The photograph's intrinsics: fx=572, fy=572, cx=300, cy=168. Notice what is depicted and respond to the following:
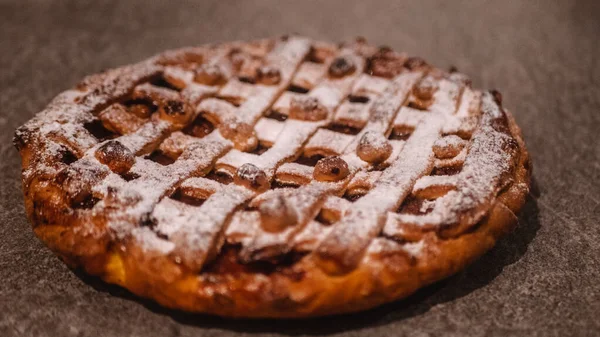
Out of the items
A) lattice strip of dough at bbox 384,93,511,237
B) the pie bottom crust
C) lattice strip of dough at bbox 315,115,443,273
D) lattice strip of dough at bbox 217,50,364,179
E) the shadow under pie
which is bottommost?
the shadow under pie

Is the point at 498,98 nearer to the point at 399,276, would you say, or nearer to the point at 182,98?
the point at 399,276

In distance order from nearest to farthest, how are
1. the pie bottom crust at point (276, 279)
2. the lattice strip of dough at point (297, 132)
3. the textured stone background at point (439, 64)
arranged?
the pie bottom crust at point (276, 279)
the textured stone background at point (439, 64)
the lattice strip of dough at point (297, 132)

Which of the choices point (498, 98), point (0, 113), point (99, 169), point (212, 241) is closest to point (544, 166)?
point (498, 98)

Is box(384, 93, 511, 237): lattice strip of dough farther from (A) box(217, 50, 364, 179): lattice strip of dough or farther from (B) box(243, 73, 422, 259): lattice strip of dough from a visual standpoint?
(A) box(217, 50, 364, 179): lattice strip of dough

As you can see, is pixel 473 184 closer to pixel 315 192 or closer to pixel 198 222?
pixel 315 192

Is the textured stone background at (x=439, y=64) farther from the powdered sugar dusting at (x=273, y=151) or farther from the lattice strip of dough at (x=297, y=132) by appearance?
the lattice strip of dough at (x=297, y=132)

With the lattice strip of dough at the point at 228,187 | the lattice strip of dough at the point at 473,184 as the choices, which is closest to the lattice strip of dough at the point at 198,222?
the lattice strip of dough at the point at 228,187

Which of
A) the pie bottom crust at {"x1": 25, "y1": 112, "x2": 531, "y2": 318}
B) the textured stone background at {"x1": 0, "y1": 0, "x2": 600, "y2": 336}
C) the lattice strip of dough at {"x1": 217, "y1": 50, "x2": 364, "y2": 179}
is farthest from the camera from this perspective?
the lattice strip of dough at {"x1": 217, "y1": 50, "x2": 364, "y2": 179}

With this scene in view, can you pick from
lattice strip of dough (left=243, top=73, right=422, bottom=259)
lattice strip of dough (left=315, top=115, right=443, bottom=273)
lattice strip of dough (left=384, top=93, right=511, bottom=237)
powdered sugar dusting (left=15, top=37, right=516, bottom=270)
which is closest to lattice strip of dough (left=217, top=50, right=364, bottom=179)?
powdered sugar dusting (left=15, top=37, right=516, bottom=270)
